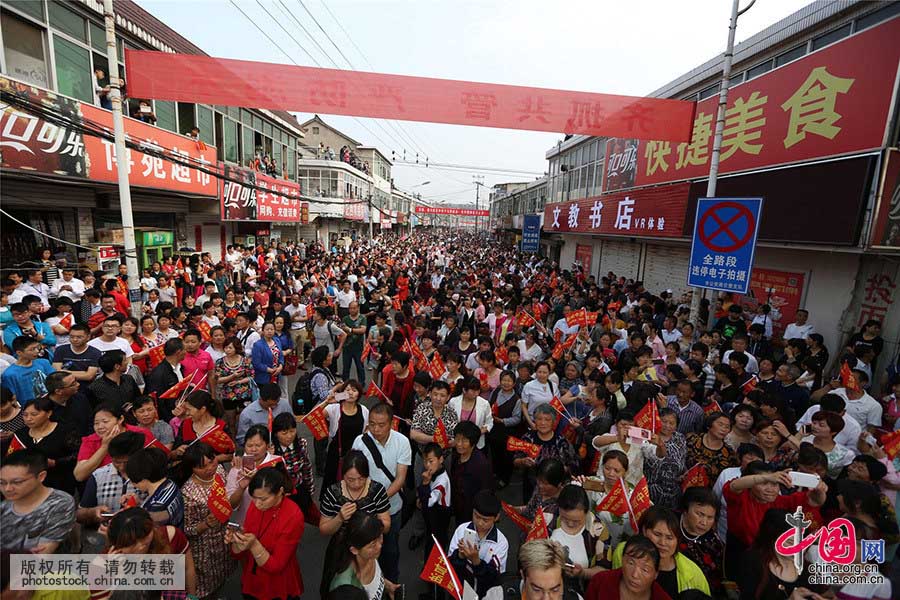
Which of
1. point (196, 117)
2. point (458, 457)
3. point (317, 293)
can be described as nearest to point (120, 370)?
point (458, 457)

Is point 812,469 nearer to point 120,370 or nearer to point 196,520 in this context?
point 196,520

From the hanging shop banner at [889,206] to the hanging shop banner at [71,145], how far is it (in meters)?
12.1

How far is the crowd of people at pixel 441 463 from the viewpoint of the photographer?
2588mm

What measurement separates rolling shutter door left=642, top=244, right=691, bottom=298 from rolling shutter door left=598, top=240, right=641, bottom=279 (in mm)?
821

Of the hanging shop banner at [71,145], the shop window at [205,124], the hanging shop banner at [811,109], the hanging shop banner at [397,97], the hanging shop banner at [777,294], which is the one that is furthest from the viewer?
the shop window at [205,124]

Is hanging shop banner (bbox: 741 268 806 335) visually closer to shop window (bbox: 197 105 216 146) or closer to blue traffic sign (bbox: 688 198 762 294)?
blue traffic sign (bbox: 688 198 762 294)

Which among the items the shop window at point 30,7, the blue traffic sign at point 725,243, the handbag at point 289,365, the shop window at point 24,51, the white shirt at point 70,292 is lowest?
the handbag at point 289,365

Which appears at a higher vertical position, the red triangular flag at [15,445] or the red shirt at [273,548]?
the red triangular flag at [15,445]

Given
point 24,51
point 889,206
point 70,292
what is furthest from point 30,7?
point 889,206

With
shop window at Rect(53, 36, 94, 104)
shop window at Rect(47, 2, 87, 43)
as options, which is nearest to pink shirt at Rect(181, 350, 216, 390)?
shop window at Rect(53, 36, 94, 104)

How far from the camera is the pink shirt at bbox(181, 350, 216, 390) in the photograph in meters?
4.97

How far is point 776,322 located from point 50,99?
50.4ft

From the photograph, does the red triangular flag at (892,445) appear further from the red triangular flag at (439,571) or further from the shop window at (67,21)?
the shop window at (67,21)

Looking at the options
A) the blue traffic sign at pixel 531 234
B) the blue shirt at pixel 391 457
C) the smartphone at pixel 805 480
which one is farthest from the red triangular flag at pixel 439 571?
the blue traffic sign at pixel 531 234
